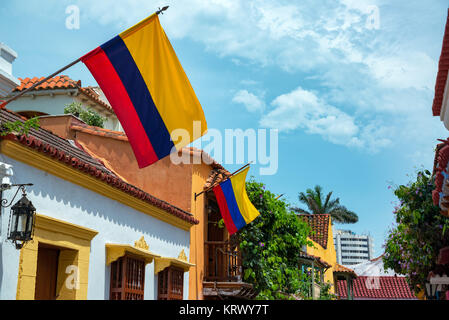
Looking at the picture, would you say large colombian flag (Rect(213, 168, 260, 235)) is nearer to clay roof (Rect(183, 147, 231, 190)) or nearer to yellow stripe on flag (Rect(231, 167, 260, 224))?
yellow stripe on flag (Rect(231, 167, 260, 224))

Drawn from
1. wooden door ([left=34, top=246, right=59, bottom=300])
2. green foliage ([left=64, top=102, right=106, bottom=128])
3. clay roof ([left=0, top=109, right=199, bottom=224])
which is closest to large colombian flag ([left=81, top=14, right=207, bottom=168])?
clay roof ([left=0, top=109, right=199, bottom=224])

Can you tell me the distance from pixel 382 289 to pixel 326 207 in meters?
13.9

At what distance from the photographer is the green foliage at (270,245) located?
15109 millimetres

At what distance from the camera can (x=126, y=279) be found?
374 inches

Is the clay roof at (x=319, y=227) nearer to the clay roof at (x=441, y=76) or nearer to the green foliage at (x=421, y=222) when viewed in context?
the green foliage at (x=421, y=222)

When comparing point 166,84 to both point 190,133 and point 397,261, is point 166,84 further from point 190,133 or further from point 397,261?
point 397,261

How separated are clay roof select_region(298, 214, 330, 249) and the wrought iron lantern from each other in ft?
90.6

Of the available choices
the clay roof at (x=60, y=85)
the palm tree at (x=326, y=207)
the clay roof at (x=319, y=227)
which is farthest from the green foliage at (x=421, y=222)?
the palm tree at (x=326, y=207)

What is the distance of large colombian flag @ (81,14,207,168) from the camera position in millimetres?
6297

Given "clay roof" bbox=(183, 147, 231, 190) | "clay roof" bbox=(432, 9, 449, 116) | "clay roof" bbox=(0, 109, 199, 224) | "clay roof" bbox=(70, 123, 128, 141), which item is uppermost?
"clay roof" bbox=(70, 123, 128, 141)

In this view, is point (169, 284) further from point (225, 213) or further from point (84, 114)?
point (84, 114)
